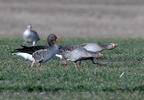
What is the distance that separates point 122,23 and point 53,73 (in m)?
34.4

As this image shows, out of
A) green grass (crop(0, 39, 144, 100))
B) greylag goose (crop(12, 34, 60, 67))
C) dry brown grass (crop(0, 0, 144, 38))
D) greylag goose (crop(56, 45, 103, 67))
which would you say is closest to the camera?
green grass (crop(0, 39, 144, 100))

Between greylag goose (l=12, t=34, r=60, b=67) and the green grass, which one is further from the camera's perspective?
greylag goose (l=12, t=34, r=60, b=67)

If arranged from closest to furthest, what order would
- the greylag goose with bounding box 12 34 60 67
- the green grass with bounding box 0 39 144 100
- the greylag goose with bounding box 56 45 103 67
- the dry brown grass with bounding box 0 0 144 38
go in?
the green grass with bounding box 0 39 144 100, the greylag goose with bounding box 12 34 60 67, the greylag goose with bounding box 56 45 103 67, the dry brown grass with bounding box 0 0 144 38

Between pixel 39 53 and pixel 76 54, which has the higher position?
pixel 39 53

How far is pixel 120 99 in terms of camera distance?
32.7 ft

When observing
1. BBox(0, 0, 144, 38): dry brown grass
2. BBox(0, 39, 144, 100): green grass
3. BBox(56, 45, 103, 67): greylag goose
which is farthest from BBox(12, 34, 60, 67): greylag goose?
BBox(0, 0, 144, 38): dry brown grass

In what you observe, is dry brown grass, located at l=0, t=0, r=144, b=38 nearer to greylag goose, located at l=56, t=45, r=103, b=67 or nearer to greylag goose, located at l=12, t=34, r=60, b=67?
greylag goose, located at l=56, t=45, r=103, b=67

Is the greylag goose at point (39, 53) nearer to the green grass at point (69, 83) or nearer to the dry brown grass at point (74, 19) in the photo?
the green grass at point (69, 83)

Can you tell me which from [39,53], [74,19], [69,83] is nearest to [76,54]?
[39,53]

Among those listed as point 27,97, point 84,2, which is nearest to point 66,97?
point 27,97

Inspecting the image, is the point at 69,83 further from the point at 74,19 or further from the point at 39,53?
the point at 74,19

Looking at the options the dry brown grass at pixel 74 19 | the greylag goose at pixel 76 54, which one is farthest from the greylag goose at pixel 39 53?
the dry brown grass at pixel 74 19

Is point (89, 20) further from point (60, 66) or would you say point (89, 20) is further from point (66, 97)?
point (66, 97)

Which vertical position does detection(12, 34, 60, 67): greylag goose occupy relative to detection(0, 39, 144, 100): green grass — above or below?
above
